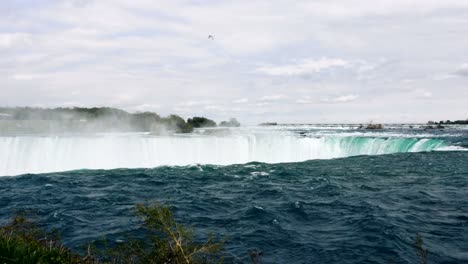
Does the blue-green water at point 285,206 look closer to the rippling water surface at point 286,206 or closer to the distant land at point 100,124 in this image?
the rippling water surface at point 286,206

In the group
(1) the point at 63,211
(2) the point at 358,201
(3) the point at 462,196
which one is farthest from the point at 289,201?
(1) the point at 63,211

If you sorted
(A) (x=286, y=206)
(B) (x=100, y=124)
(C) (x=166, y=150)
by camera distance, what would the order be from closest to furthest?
(A) (x=286, y=206)
(C) (x=166, y=150)
(B) (x=100, y=124)

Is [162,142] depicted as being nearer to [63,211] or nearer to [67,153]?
[67,153]

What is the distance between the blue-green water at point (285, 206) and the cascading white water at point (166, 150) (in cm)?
407

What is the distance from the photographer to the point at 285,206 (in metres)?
16.1

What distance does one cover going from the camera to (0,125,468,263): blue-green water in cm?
1116

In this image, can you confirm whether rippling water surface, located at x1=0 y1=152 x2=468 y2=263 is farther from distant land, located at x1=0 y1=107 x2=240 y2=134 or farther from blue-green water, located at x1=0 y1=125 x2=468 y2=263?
distant land, located at x1=0 y1=107 x2=240 y2=134

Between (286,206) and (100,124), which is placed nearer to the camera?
(286,206)

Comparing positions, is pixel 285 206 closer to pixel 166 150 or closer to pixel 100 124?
pixel 166 150

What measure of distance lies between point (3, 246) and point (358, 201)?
14.0 metres

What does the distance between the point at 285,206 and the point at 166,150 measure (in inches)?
726

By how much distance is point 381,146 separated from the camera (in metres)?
39.5

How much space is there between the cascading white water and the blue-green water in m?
4.07

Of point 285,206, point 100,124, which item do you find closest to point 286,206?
point 285,206
